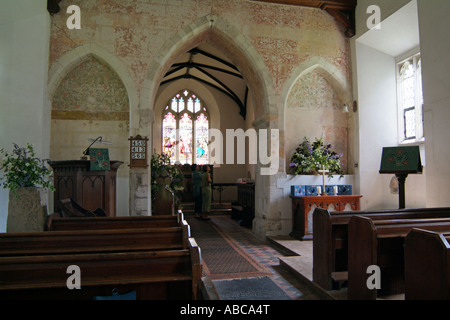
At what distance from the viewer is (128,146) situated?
632cm

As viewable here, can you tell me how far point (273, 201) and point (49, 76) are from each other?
489cm

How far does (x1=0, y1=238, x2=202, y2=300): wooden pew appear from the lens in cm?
205

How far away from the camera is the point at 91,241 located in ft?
9.00

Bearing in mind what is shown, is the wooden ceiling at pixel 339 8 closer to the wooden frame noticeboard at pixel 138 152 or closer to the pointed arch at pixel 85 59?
the pointed arch at pixel 85 59

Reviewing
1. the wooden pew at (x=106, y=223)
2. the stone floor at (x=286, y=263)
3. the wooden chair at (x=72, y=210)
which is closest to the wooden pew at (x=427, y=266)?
the stone floor at (x=286, y=263)

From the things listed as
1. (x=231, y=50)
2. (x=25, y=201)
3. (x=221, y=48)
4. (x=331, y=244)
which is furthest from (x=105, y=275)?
(x=221, y=48)

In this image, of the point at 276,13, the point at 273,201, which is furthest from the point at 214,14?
the point at 273,201

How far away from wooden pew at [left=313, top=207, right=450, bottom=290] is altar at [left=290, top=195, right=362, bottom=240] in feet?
8.47

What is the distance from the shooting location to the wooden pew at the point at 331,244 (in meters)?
3.21

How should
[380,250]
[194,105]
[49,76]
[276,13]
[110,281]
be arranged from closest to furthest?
[110,281] → [380,250] → [49,76] → [276,13] → [194,105]

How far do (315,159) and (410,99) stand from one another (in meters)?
2.34

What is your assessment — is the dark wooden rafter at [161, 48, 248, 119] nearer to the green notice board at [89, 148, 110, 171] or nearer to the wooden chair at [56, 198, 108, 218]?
the green notice board at [89, 148, 110, 171]

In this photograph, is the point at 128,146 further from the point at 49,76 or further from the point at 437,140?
the point at 437,140

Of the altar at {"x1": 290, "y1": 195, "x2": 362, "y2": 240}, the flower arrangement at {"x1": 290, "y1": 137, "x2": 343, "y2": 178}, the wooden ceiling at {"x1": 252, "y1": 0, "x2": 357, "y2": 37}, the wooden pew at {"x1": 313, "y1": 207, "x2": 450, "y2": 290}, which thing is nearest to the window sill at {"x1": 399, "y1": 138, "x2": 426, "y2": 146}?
the flower arrangement at {"x1": 290, "y1": 137, "x2": 343, "y2": 178}
